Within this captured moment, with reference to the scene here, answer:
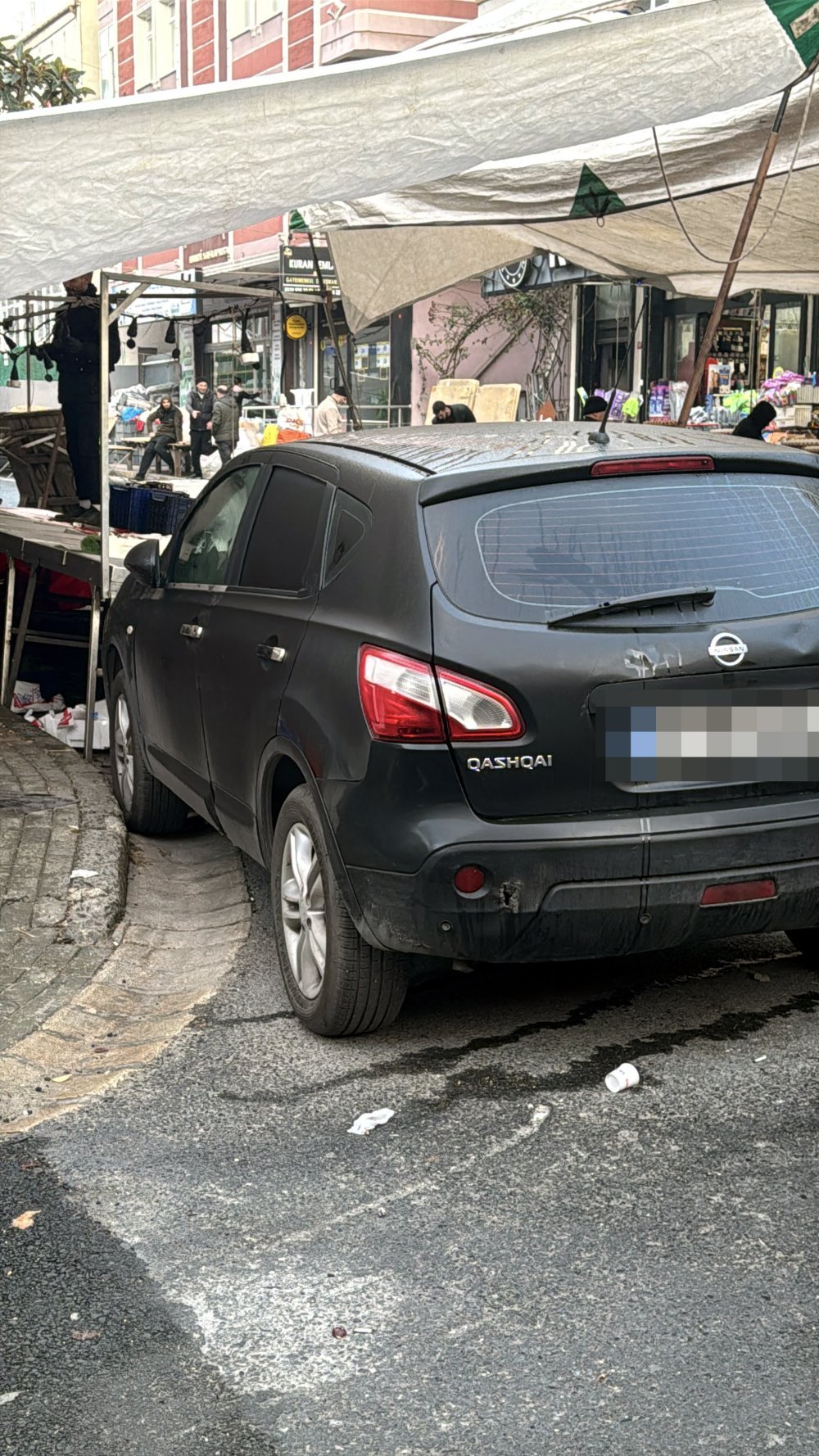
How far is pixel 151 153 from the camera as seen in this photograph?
6.04 meters

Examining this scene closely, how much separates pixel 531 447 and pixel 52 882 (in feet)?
8.48

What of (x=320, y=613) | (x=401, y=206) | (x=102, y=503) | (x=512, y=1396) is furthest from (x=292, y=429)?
(x=512, y=1396)

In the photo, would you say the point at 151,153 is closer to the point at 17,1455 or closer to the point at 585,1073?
the point at 585,1073

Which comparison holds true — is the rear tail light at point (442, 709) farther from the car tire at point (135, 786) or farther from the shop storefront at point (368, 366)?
the shop storefront at point (368, 366)

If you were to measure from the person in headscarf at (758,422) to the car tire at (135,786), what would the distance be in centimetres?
730

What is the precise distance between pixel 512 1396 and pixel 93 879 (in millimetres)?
3592

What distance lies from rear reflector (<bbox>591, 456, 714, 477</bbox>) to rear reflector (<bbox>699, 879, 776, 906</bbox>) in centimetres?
114

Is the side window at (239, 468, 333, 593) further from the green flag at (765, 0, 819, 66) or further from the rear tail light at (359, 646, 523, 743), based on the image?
the green flag at (765, 0, 819, 66)

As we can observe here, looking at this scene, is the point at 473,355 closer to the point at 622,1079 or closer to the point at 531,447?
the point at 531,447

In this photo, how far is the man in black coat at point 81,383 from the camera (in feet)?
38.5

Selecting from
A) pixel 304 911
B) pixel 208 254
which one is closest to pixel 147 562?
pixel 304 911

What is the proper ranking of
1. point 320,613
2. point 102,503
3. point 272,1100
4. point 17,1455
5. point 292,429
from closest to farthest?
point 17,1455 < point 272,1100 < point 320,613 < point 102,503 < point 292,429

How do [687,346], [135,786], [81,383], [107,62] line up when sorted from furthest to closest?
1. [107,62]
2. [687,346]
3. [81,383]
4. [135,786]

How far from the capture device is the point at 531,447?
4.62 metres
